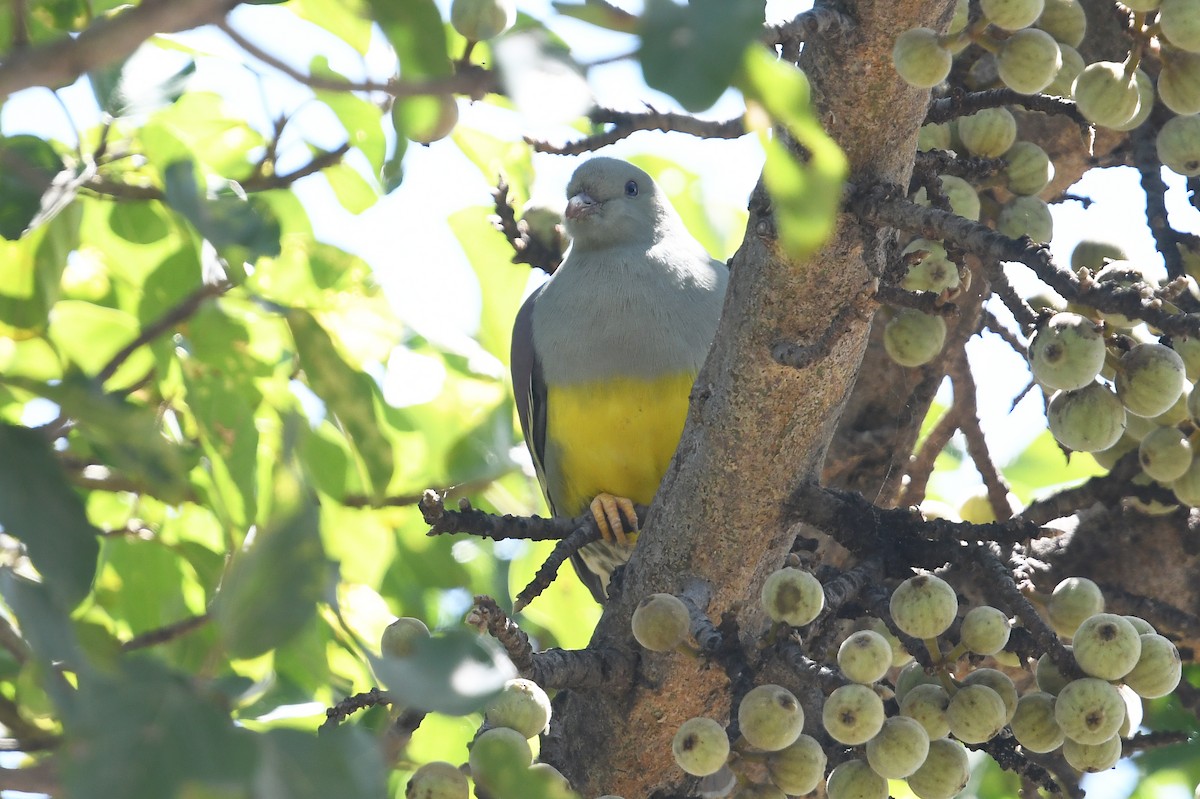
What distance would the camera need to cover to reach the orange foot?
312cm

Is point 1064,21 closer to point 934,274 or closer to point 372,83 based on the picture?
point 934,274

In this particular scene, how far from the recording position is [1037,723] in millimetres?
1638

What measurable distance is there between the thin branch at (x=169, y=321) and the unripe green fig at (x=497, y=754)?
0.88 meters

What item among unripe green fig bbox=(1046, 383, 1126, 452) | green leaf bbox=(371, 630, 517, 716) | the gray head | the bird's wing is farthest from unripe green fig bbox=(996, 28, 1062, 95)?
the gray head

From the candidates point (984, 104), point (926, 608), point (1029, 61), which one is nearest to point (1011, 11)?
point (1029, 61)

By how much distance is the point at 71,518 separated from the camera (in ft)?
3.29

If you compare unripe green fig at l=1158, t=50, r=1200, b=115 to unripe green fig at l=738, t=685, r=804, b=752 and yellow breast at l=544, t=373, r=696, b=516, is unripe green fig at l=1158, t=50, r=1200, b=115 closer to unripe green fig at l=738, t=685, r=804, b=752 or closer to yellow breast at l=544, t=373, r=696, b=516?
unripe green fig at l=738, t=685, r=804, b=752

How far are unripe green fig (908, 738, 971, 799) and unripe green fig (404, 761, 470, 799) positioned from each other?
1.98 feet

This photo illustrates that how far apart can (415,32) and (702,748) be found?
38.7 inches

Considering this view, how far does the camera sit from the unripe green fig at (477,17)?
1.78 m

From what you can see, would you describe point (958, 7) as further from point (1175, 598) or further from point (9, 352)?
point (9, 352)

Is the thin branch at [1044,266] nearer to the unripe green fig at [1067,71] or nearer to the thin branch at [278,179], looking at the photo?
the unripe green fig at [1067,71]

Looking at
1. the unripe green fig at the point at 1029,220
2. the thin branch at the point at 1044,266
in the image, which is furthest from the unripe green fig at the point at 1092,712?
the unripe green fig at the point at 1029,220

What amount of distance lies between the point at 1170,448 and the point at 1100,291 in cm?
85
